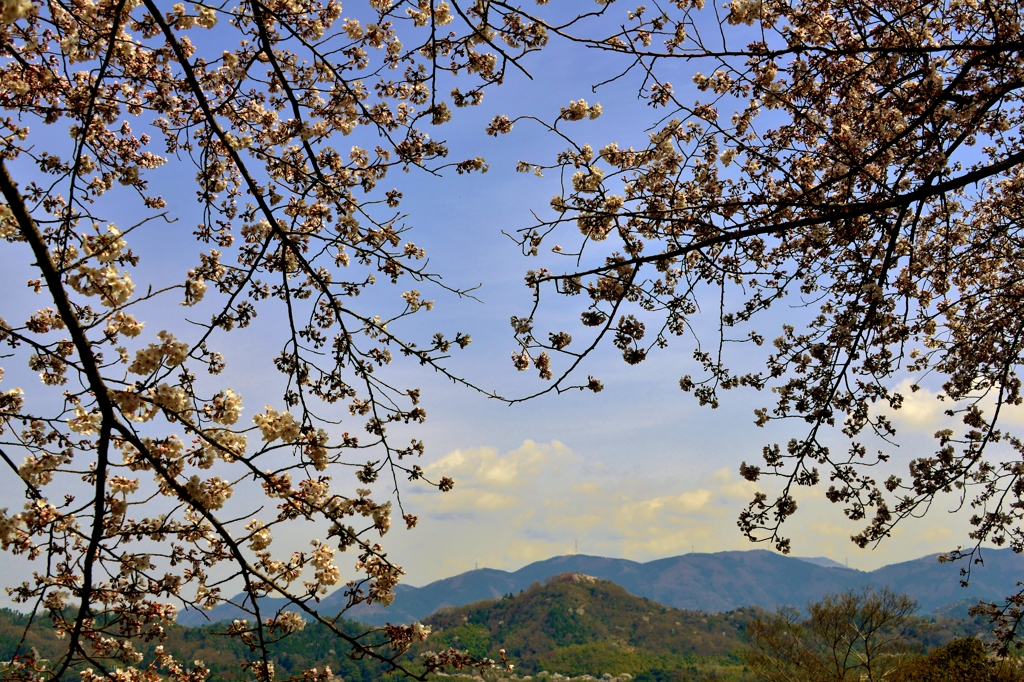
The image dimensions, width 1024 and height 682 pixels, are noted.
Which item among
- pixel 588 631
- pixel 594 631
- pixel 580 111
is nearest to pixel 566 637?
pixel 588 631

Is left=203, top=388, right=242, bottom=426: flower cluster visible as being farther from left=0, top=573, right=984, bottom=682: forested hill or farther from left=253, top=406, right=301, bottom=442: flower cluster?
left=0, top=573, right=984, bottom=682: forested hill

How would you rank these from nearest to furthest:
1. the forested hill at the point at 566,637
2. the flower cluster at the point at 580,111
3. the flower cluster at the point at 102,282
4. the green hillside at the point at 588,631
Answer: the flower cluster at the point at 102,282 < the flower cluster at the point at 580,111 < the forested hill at the point at 566,637 < the green hillside at the point at 588,631

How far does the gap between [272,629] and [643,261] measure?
296cm

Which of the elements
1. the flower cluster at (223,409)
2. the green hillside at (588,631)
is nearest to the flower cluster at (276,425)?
the flower cluster at (223,409)

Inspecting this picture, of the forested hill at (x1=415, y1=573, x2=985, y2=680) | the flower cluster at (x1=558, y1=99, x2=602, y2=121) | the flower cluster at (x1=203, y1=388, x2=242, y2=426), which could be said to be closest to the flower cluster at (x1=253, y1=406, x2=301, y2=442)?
the flower cluster at (x1=203, y1=388, x2=242, y2=426)

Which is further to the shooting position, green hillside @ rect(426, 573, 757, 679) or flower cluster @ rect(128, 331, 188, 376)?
green hillside @ rect(426, 573, 757, 679)

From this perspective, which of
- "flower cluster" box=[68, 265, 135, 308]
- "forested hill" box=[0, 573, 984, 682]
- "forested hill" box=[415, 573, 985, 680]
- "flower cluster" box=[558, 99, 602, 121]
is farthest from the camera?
"forested hill" box=[415, 573, 985, 680]

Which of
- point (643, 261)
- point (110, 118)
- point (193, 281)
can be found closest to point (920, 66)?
point (643, 261)

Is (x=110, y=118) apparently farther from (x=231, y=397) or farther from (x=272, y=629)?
(x=272, y=629)

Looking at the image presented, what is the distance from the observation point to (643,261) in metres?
3.35

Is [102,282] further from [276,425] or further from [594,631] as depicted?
[594,631]

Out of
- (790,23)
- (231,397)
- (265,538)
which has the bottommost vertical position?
(265,538)

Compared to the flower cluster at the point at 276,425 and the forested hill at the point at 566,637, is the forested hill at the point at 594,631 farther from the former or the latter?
the flower cluster at the point at 276,425

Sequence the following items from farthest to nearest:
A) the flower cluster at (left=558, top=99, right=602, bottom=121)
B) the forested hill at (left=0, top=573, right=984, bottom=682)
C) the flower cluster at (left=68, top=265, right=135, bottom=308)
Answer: the forested hill at (left=0, top=573, right=984, bottom=682)
the flower cluster at (left=558, top=99, right=602, bottom=121)
the flower cluster at (left=68, top=265, right=135, bottom=308)
